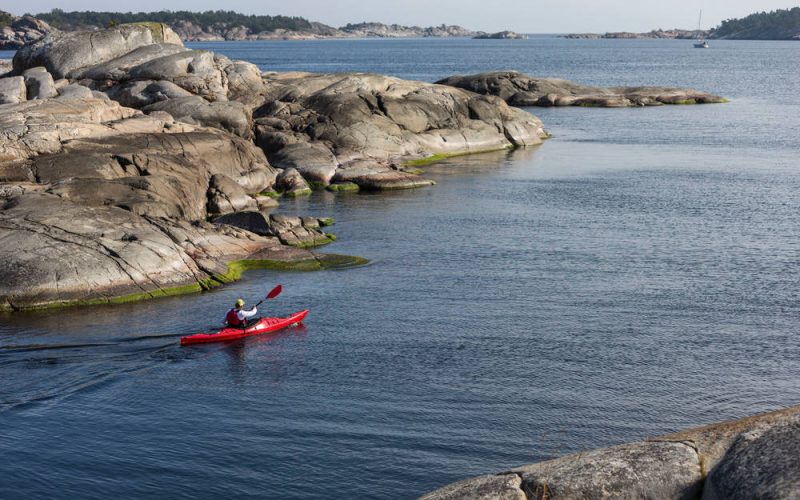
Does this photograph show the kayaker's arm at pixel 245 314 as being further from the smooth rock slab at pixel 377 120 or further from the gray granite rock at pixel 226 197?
the smooth rock slab at pixel 377 120

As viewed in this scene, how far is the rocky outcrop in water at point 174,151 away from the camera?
35.6 metres

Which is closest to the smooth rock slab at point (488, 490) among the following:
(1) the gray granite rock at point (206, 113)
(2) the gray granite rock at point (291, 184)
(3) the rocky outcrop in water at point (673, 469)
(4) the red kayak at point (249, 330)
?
(3) the rocky outcrop in water at point (673, 469)

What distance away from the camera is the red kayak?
30.9 metres

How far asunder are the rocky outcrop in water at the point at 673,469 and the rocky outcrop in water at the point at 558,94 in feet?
332

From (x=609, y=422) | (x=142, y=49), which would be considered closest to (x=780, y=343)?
(x=609, y=422)

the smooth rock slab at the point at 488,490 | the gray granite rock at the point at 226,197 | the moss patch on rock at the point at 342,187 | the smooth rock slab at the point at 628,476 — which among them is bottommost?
the moss patch on rock at the point at 342,187

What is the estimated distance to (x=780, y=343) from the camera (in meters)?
30.8

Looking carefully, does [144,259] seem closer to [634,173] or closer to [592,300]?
[592,300]

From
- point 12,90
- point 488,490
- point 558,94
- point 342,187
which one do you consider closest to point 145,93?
point 12,90

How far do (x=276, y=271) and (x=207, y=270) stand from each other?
129 inches

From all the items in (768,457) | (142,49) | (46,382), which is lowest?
(46,382)

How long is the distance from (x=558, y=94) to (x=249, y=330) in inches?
3570

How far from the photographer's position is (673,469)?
14023 mm

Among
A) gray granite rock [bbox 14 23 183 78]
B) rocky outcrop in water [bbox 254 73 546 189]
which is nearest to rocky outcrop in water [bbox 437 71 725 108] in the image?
rocky outcrop in water [bbox 254 73 546 189]
